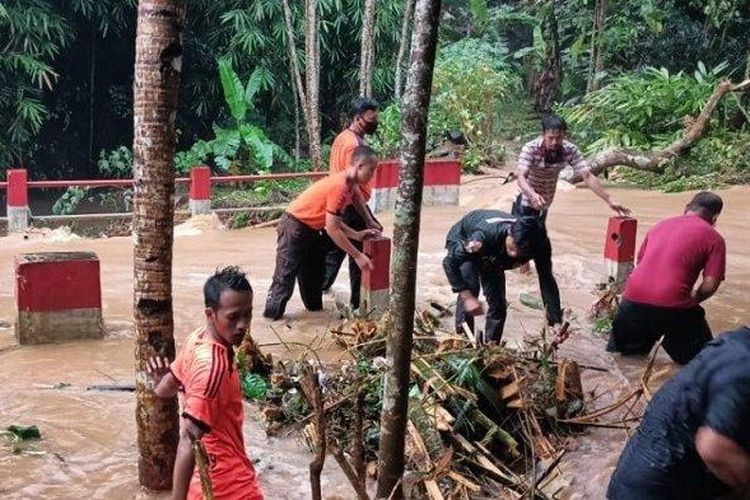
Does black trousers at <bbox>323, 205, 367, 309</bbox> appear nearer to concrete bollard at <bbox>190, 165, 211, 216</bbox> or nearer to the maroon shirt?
the maroon shirt

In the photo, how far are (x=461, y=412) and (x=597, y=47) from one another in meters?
16.3

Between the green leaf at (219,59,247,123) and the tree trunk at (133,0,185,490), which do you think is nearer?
the tree trunk at (133,0,185,490)

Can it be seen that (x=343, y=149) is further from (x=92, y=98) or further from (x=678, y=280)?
(x=92, y=98)

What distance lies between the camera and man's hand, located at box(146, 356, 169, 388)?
11.8ft

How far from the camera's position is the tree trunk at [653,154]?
47.9ft

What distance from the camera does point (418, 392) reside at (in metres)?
4.76

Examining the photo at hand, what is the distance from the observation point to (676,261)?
559 cm

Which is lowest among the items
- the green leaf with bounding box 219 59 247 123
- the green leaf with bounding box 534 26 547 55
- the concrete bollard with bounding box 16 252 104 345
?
the concrete bollard with bounding box 16 252 104 345

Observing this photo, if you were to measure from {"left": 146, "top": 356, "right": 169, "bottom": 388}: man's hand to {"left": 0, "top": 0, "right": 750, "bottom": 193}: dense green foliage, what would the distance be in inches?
474

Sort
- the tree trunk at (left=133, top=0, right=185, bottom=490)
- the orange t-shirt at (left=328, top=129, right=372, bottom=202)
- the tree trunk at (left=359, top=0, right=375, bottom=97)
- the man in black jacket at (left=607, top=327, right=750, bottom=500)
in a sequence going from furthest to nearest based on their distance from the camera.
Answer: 1. the tree trunk at (left=359, top=0, right=375, bottom=97)
2. the orange t-shirt at (left=328, top=129, right=372, bottom=202)
3. the tree trunk at (left=133, top=0, right=185, bottom=490)
4. the man in black jacket at (left=607, top=327, right=750, bottom=500)

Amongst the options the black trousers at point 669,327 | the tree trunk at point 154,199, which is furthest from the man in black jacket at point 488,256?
the tree trunk at point 154,199

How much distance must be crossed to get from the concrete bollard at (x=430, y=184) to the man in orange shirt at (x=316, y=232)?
5531mm

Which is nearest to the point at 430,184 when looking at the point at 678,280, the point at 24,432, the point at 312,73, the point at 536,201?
the point at 312,73

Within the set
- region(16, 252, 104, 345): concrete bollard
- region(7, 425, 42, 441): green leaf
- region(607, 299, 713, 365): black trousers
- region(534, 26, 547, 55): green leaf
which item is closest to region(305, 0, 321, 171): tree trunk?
region(534, 26, 547, 55): green leaf
